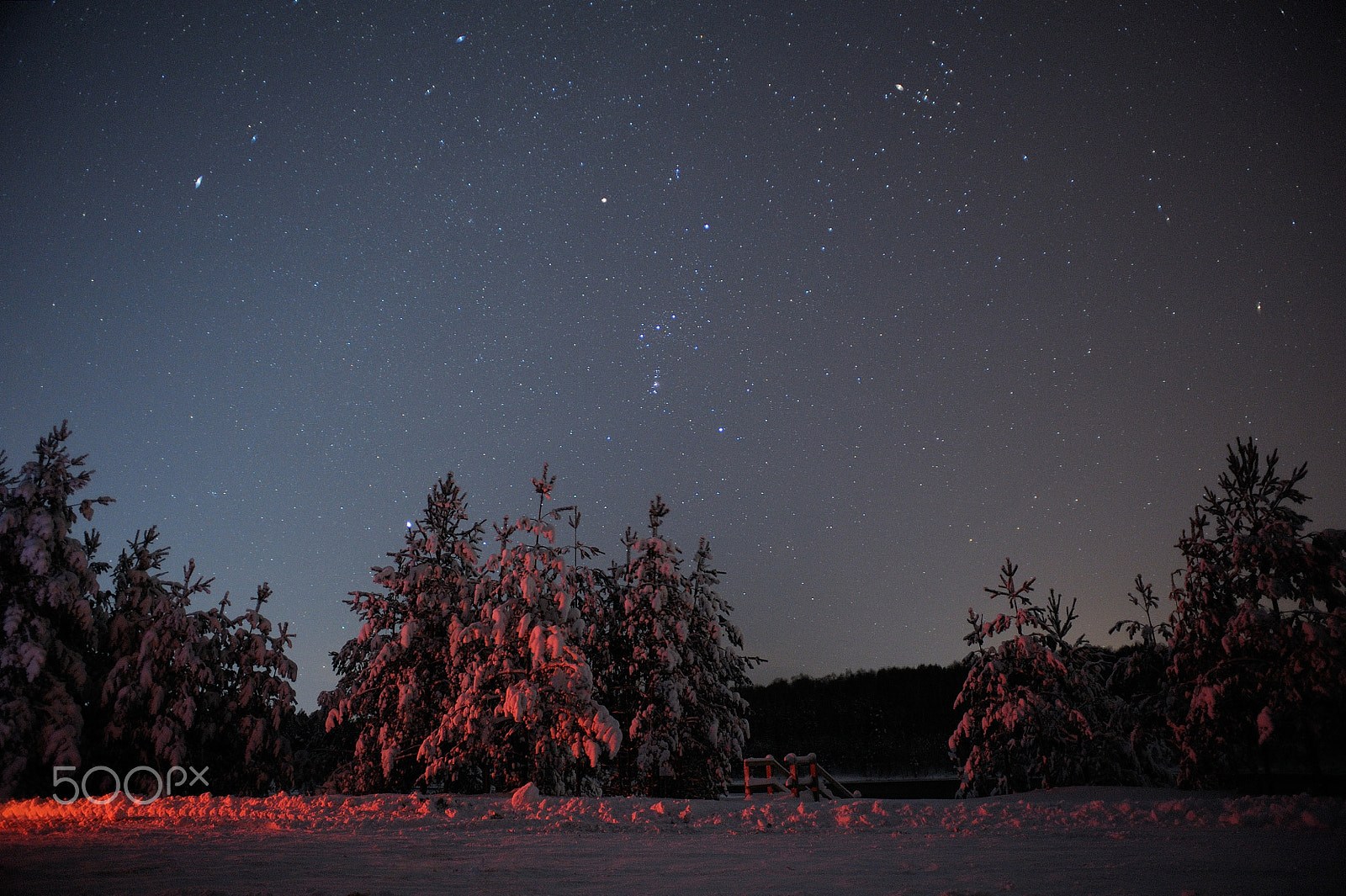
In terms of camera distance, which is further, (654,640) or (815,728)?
(815,728)

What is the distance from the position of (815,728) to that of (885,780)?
10980mm

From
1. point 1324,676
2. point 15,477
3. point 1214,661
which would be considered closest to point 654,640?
point 1214,661

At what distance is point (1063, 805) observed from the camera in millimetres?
14312

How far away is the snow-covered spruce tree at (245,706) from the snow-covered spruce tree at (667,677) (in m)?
11.7

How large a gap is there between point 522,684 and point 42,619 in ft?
54.5

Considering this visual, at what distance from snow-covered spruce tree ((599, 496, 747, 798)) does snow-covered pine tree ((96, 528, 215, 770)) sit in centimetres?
1378

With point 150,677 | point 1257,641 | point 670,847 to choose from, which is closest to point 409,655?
point 150,677

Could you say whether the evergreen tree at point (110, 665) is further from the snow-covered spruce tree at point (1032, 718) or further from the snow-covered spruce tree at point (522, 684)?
the snow-covered spruce tree at point (1032, 718)

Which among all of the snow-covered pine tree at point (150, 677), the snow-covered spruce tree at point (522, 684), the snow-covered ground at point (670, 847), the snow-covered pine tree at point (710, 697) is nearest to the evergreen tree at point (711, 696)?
the snow-covered pine tree at point (710, 697)

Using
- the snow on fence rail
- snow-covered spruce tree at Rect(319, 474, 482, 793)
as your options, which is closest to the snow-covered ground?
the snow on fence rail

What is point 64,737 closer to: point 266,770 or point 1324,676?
point 266,770

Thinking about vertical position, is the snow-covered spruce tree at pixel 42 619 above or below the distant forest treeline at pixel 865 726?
above

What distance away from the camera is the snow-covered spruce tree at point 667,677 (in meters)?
24.7

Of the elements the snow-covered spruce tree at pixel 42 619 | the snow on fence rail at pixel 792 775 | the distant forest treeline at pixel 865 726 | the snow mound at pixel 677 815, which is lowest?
the distant forest treeline at pixel 865 726
